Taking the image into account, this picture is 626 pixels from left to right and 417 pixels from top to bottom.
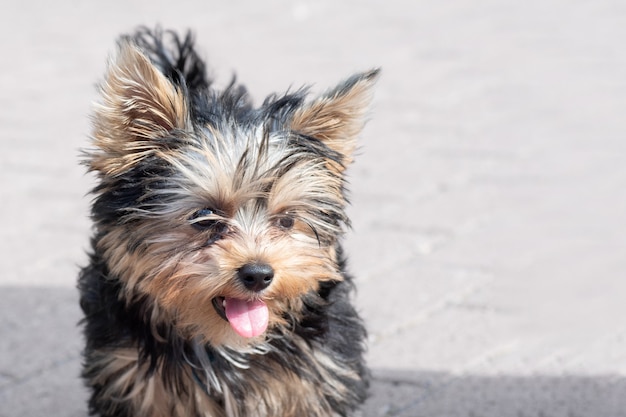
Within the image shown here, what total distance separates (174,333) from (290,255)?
547mm

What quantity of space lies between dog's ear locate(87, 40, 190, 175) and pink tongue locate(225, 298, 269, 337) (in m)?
0.57

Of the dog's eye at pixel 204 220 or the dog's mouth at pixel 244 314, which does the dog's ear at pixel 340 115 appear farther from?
the dog's mouth at pixel 244 314

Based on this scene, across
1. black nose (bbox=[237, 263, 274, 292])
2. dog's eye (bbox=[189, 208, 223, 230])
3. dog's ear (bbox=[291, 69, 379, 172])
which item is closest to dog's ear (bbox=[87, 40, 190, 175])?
dog's eye (bbox=[189, 208, 223, 230])

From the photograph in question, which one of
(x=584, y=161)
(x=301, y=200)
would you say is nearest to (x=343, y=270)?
(x=301, y=200)

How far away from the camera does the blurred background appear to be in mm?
4957

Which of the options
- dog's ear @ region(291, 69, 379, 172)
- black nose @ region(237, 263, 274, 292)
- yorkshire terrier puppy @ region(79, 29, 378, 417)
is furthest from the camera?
dog's ear @ region(291, 69, 379, 172)

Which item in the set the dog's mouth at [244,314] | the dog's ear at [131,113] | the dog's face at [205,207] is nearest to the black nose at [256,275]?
the dog's face at [205,207]

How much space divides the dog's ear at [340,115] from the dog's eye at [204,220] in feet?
1.44

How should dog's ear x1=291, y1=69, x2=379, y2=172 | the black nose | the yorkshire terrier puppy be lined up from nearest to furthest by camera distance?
the black nose, the yorkshire terrier puppy, dog's ear x1=291, y1=69, x2=379, y2=172

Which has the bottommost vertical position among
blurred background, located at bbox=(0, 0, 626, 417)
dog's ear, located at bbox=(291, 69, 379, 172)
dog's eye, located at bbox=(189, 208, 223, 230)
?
blurred background, located at bbox=(0, 0, 626, 417)

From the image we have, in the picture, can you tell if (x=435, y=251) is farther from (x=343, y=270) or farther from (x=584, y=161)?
(x=343, y=270)

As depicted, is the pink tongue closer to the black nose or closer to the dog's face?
the dog's face

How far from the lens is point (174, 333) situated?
3.81 meters

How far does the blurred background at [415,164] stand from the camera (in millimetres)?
4957
